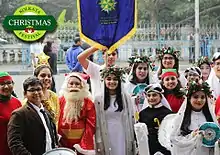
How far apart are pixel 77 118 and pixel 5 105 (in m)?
0.96

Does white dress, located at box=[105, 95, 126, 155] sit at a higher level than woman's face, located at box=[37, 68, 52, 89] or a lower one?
lower

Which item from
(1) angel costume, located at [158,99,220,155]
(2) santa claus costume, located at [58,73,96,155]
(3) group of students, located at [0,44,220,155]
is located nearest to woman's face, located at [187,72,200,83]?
(3) group of students, located at [0,44,220,155]

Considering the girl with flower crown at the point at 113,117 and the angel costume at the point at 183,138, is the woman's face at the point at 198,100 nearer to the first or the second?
the angel costume at the point at 183,138

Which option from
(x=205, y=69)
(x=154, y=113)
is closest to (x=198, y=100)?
(x=154, y=113)

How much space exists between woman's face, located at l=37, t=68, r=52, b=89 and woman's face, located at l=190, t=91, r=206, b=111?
169 centimetres

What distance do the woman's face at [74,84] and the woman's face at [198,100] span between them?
1317 mm

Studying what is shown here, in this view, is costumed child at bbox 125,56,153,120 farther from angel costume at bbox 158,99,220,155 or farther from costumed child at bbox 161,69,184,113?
angel costume at bbox 158,99,220,155

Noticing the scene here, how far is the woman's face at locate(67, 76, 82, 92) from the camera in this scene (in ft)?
18.8

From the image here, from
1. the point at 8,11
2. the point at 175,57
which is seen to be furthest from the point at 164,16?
the point at 175,57

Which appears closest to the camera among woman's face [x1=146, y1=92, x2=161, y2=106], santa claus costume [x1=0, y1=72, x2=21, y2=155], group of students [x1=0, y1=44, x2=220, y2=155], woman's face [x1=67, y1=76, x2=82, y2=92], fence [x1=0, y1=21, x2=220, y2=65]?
santa claus costume [x1=0, y1=72, x2=21, y2=155]

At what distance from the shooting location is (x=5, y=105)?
5.08m

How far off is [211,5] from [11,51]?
38.7 feet

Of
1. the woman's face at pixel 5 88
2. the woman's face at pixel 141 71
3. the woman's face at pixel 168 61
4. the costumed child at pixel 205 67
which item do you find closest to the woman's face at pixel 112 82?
the woman's face at pixel 141 71

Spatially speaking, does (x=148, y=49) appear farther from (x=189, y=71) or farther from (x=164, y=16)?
(x=189, y=71)
